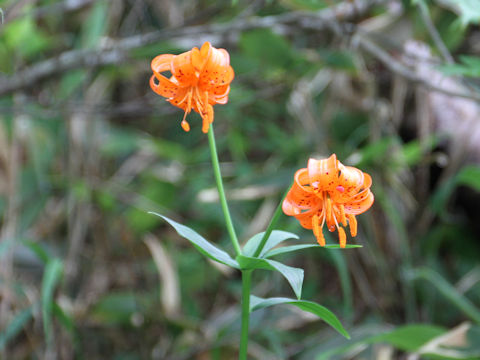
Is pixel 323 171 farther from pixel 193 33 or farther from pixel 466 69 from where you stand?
pixel 193 33

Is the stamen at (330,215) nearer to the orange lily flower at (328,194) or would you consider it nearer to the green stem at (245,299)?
the orange lily flower at (328,194)

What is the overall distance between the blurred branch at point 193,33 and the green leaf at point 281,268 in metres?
0.81

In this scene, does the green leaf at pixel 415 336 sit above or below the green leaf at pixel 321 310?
below

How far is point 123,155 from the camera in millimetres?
2176

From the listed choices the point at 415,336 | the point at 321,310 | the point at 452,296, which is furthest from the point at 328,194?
the point at 452,296

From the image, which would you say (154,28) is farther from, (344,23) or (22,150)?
(344,23)

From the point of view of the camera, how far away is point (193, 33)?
1.36 m

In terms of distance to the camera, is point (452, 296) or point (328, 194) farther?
point (452, 296)

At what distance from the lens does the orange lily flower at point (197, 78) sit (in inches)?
26.6

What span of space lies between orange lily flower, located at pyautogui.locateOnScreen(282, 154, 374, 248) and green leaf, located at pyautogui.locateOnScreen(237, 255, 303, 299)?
56mm

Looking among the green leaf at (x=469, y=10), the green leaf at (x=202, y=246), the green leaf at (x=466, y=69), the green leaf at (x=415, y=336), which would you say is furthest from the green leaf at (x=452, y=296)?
the green leaf at (x=202, y=246)

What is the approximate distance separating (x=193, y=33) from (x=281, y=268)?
90cm

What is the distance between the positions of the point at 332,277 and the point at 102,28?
1.21m

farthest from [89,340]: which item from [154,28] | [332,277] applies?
[154,28]
